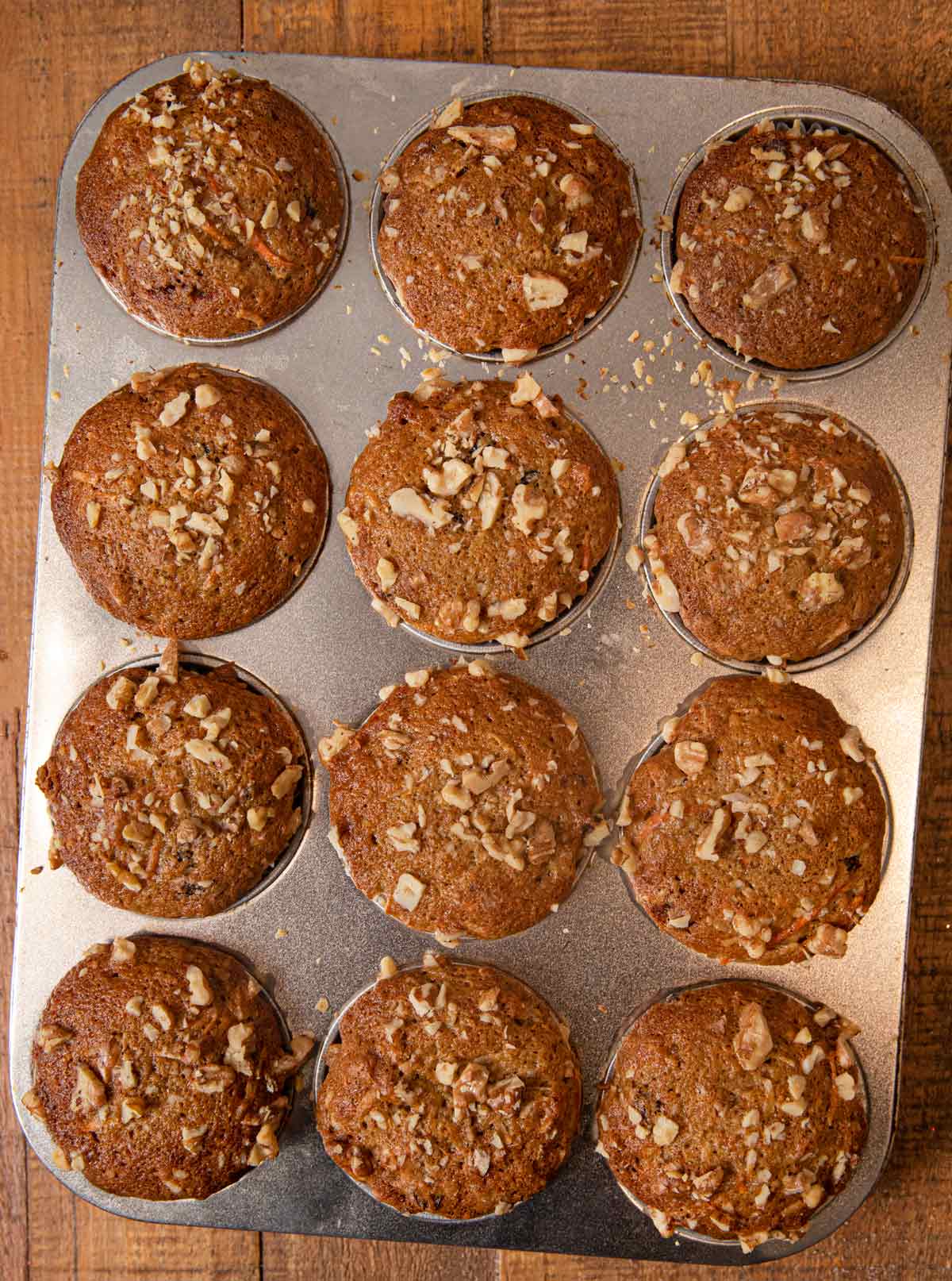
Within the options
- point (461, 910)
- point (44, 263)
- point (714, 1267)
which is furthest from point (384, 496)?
point (714, 1267)

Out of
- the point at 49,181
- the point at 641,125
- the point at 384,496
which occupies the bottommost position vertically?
the point at 384,496

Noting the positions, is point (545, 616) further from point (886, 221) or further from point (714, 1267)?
point (714, 1267)

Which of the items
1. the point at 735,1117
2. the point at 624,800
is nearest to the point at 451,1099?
the point at 735,1117

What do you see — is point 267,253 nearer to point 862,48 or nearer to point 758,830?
point 862,48

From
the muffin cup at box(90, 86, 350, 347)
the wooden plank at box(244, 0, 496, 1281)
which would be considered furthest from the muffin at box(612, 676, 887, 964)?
the muffin cup at box(90, 86, 350, 347)

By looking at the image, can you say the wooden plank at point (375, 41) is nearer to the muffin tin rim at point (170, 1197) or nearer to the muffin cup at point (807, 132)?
the muffin tin rim at point (170, 1197)

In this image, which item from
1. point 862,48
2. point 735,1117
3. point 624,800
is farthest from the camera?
point 862,48

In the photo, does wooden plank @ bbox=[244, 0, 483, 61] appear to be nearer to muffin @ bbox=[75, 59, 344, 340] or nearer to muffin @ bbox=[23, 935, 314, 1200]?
muffin @ bbox=[75, 59, 344, 340]
